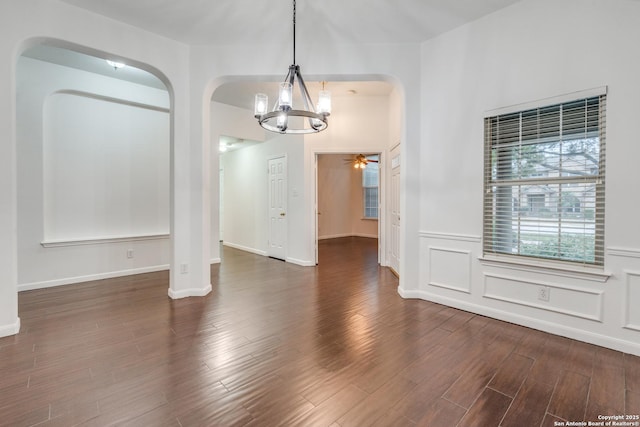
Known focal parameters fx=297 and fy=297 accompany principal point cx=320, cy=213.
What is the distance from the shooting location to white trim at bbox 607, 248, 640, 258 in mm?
2398

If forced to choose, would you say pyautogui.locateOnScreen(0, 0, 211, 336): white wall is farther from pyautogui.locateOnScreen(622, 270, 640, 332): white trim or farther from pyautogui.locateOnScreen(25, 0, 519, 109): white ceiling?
pyautogui.locateOnScreen(622, 270, 640, 332): white trim

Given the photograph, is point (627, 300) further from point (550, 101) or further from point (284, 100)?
point (284, 100)

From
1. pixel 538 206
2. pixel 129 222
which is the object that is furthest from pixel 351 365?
pixel 129 222

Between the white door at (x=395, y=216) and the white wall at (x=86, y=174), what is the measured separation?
4.05 metres

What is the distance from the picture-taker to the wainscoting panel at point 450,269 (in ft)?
11.1

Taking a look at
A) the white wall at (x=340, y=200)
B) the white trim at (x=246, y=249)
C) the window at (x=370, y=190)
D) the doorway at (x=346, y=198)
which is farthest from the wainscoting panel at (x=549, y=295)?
the window at (x=370, y=190)

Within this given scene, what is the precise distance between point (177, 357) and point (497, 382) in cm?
236

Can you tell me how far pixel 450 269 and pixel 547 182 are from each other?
4.36ft

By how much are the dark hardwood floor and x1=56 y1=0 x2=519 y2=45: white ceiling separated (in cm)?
318

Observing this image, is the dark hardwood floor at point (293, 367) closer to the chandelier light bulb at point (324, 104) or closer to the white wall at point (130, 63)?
the white wall at point (130, 63)

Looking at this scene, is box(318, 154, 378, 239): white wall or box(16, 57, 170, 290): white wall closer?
box(16, 57, 170, 290): white wall

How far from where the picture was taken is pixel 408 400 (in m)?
1.85

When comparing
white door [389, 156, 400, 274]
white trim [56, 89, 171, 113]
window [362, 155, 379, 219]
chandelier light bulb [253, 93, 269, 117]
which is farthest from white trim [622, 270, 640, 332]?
window [362, 155, 379, 219]

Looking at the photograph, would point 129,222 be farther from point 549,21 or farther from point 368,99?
point 549,21
